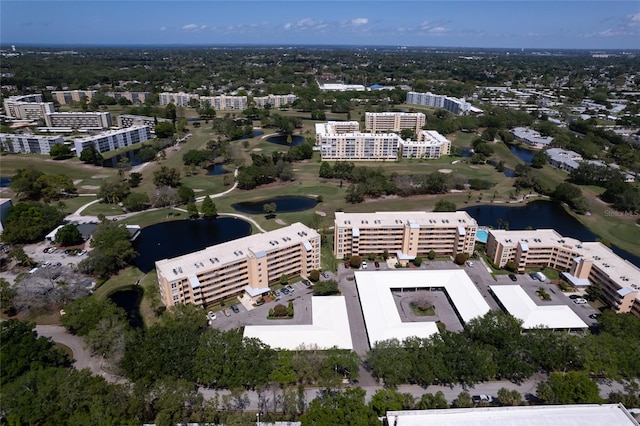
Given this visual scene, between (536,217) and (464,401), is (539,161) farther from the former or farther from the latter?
(464,401)

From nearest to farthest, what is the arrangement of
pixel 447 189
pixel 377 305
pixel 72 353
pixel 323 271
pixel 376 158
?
pixel 72 353 < pixel 377 305 < pixel 323 271 < pixel 447 189 < pixel 376 158

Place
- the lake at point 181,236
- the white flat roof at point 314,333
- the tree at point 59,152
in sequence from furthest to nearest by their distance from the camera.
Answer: the tree at point 59,152
the lake at point 181,236
the white flat roof at point 314,333

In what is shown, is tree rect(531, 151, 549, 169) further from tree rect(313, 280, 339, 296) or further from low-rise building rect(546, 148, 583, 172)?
tree rect(313, 280, 339, 296)

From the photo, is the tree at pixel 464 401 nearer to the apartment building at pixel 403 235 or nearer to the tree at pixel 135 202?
the apartment building at pixel 403 235

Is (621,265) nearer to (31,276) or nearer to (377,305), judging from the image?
(377,305)

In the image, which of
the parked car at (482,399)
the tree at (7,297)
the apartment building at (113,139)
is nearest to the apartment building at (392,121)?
the apartment building at (113,139)

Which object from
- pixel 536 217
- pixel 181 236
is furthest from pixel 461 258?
pixel 181 236

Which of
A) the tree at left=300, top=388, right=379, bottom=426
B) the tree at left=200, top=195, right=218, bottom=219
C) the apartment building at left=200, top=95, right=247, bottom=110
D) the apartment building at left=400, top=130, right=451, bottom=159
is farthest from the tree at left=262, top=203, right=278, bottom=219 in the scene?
the apartment building at left=200, top=95, right=247, bottom=110

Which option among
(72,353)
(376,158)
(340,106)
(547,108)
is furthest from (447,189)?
(547,108)
